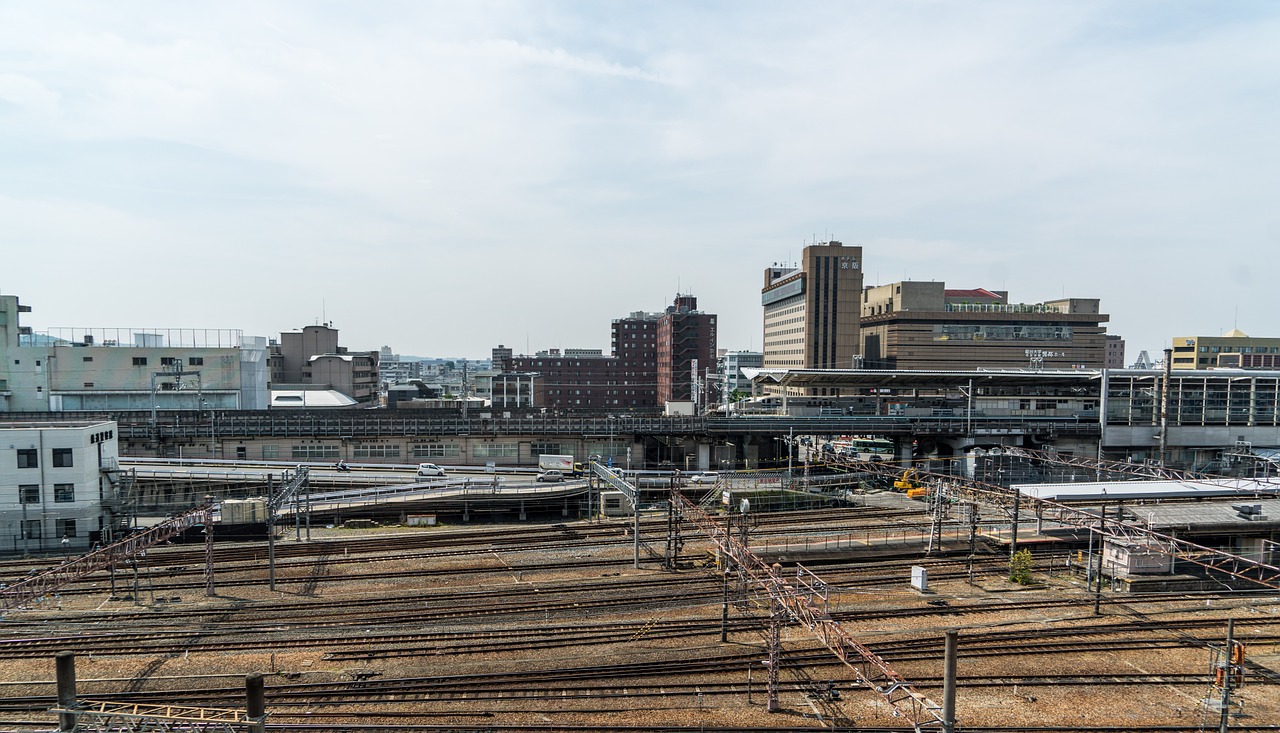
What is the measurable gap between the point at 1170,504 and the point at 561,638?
27856 millimetres

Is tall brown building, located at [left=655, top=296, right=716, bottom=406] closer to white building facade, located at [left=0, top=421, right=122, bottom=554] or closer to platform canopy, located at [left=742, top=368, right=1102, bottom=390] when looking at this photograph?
platform canopy, located at [left=742, top=368, right=1102, bottom=390]

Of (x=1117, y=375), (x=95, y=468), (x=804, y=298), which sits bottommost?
(x=95, y=468)

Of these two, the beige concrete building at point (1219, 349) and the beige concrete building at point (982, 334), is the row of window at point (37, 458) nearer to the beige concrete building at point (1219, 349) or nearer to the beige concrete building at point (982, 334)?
the beige concrete building at point (982, 334)

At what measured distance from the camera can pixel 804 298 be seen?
4323 inches

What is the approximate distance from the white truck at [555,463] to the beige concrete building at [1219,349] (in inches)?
4490

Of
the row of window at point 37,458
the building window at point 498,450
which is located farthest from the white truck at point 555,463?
the row of window at point 37,458

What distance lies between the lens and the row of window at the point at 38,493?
99.7 feet

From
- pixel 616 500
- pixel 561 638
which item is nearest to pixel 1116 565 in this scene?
pixel 561 638

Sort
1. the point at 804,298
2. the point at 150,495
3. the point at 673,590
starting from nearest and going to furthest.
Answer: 1. the point at 673,590
2. the point at 150,495
3. the point at 804,298

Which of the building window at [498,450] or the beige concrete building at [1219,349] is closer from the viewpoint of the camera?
the building window at [498,450]

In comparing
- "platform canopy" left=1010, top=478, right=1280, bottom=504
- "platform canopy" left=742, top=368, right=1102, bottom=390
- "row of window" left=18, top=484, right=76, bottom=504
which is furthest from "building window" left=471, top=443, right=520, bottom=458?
"platform canopy" left=1010, top=478, right=1280, bottom=504

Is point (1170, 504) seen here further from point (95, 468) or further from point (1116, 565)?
point (95, 468)

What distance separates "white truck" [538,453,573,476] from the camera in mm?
45594

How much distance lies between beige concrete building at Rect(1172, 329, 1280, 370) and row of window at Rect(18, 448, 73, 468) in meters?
140
